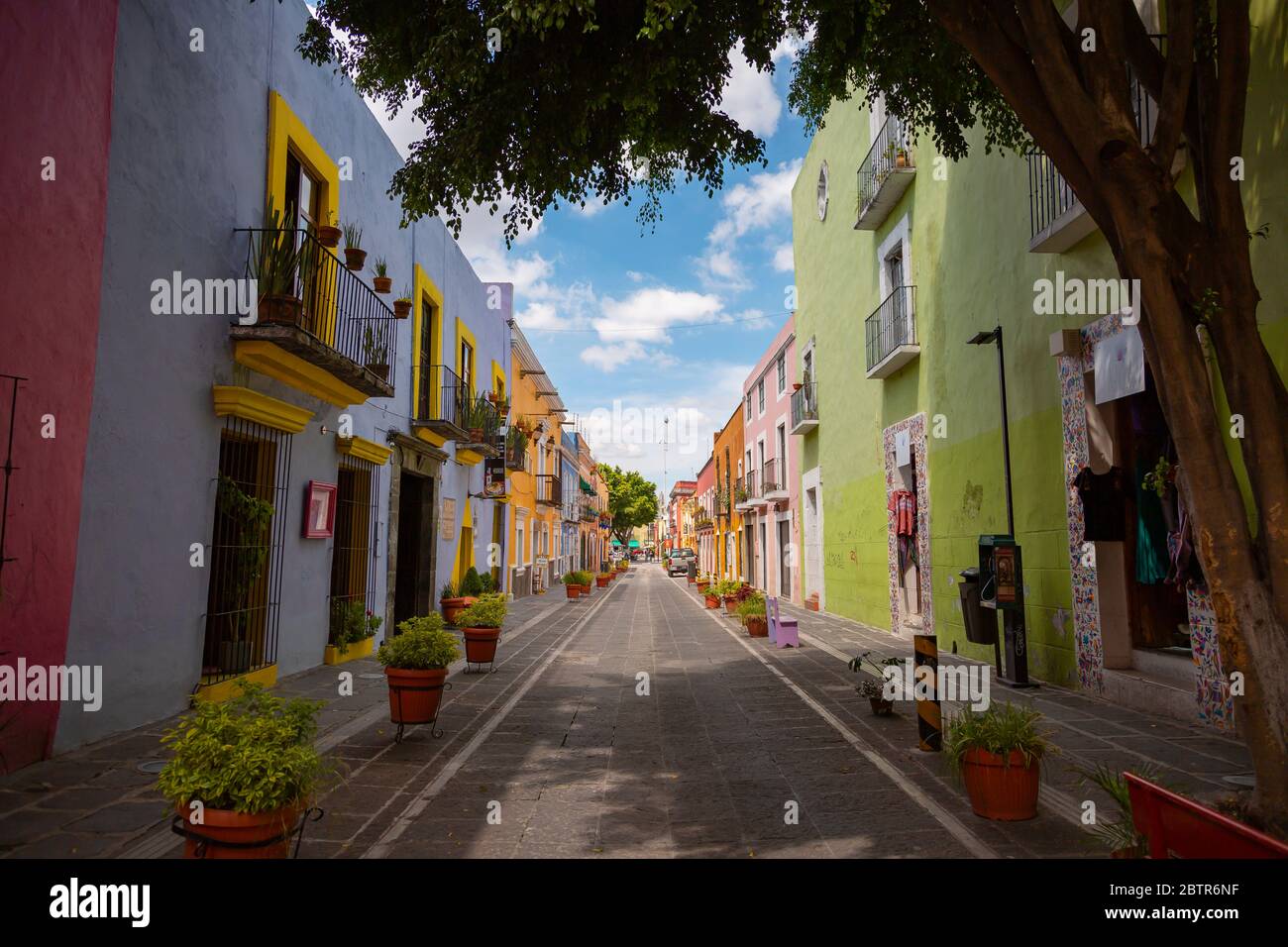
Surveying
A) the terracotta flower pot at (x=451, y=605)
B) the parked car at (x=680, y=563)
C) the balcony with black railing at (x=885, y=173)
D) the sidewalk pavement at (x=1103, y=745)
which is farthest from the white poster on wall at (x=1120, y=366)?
the parked car at (x=680, y=563)

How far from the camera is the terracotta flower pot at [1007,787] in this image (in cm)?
410

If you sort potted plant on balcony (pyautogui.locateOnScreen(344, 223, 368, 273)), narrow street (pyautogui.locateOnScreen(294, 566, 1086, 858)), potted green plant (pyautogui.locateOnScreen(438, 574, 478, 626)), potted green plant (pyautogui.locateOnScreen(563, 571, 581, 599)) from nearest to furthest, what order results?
narrow street (pyautogui.locateOnScreen(294, 566, 1086, 858)) < potted plant on balcony (pyautogui.locateOnScreen(344, 223, 368, 273)) < potted green plant (pyautogui.locateOnScreen(438, 574, 478, 626)) < potted green plant (pyautogui.locateOnScreen(563, 571, 581, 599))

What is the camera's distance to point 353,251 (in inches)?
352

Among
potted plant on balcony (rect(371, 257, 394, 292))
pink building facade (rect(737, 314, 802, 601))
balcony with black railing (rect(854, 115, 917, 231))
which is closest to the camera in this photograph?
potted plant on balcony (rect(371, 257, 394, 292))

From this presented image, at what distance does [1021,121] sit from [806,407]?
1518 cm

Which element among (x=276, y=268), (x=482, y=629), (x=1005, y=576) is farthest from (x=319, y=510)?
(x=1005, y=576)

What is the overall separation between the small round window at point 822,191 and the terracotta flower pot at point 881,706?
46.5 ft

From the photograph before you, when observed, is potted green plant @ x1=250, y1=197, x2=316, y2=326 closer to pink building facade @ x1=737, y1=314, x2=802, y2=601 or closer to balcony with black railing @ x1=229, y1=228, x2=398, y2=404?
balcony with black railing @ x1=229, y1=228, x2=398, y2=404

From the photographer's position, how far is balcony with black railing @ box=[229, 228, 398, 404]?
708 centimetres

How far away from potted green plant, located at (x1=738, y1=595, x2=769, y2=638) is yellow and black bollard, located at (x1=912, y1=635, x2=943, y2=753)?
785 centimetres

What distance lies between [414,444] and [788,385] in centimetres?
1370

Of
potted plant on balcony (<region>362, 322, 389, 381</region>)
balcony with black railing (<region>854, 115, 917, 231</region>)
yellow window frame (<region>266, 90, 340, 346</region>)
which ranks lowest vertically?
potted plant on balcony (<region>362, 322, 389, 381</region>)

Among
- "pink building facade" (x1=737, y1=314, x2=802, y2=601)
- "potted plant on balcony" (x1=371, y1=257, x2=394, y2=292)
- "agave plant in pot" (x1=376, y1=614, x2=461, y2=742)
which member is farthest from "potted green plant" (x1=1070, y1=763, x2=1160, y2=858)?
"pink building facade" (x1=737, y1=314, x2=802, y2=601)
